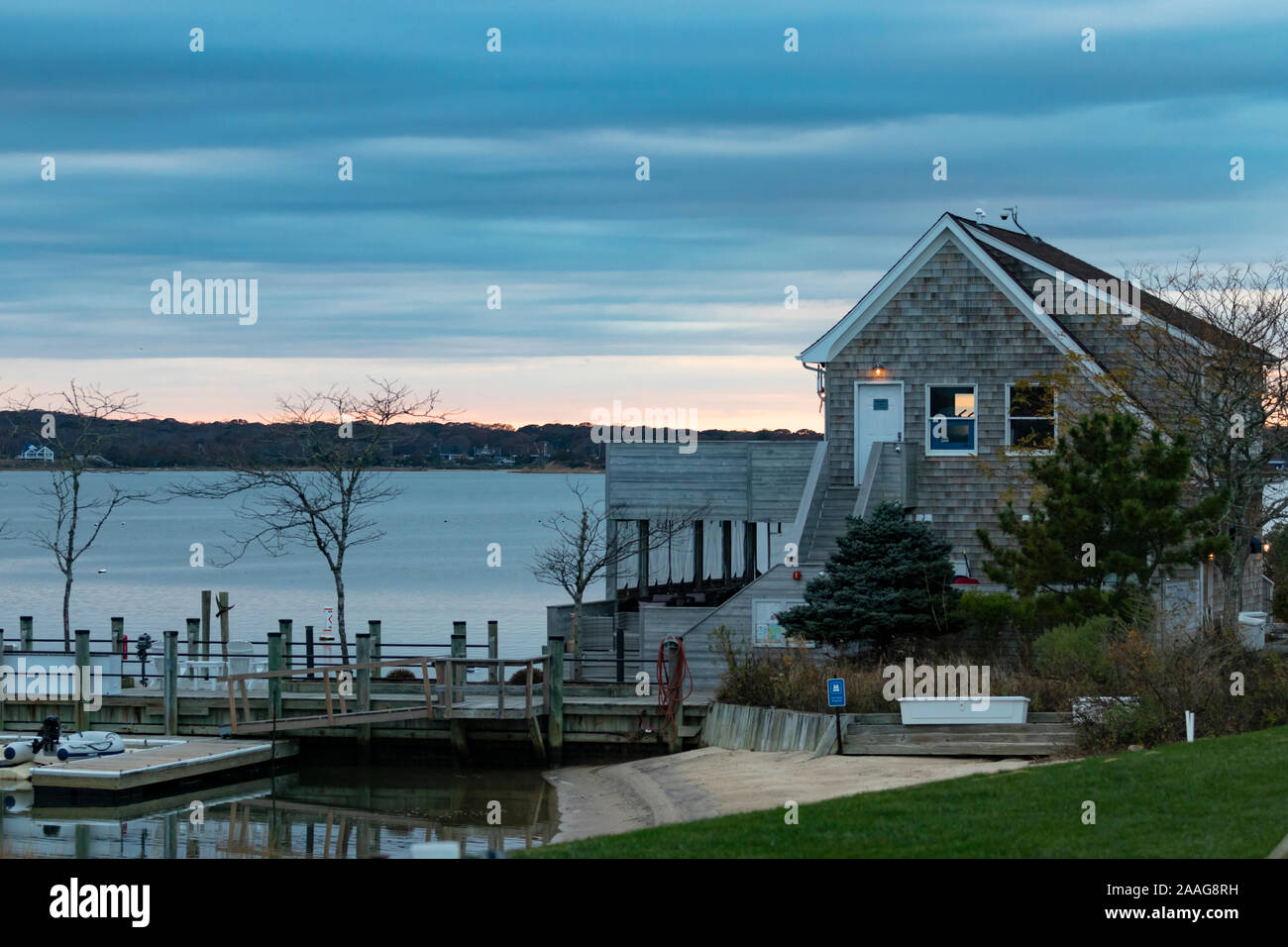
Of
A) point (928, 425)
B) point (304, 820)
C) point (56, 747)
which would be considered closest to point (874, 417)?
point (928, 425)

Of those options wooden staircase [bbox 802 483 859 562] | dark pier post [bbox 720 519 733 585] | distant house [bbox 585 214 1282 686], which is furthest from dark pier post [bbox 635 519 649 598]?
wooden staircase [bbox 802 483 859 562]

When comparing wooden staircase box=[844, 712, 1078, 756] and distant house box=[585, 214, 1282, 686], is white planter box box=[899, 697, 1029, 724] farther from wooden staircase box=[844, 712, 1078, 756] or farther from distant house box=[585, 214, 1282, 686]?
distant house box=[585, 214, 1282, 686]

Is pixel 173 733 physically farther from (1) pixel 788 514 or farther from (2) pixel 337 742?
(1) pixel 788 514

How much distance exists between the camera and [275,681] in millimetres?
29266

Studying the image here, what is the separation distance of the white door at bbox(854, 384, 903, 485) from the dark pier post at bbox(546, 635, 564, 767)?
26.7ft

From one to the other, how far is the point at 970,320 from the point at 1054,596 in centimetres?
797

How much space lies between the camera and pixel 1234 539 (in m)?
29.5

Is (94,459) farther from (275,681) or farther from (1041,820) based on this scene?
(1041,820)

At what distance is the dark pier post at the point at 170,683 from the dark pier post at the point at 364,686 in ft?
11.5

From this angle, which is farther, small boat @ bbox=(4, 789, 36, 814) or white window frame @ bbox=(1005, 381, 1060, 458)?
white window frame @ bbox=(1005, 381, 1060, 458)

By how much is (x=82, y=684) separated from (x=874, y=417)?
56.1 ft

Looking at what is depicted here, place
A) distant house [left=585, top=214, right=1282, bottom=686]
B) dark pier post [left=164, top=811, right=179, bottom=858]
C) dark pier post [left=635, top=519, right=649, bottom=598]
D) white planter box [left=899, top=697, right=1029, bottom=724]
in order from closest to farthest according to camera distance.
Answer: dark pier post [left=164, top=811, right=179, bottom=858]
white planter box [left=899, top=697, right=1029, bottom=724]
distant house [left=585, top=214, right=1282, bottom=686]
dark pier post [left=635, top=519, right=649, bottom=598]

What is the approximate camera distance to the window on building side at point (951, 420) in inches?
1268

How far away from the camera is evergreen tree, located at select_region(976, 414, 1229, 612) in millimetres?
25266
